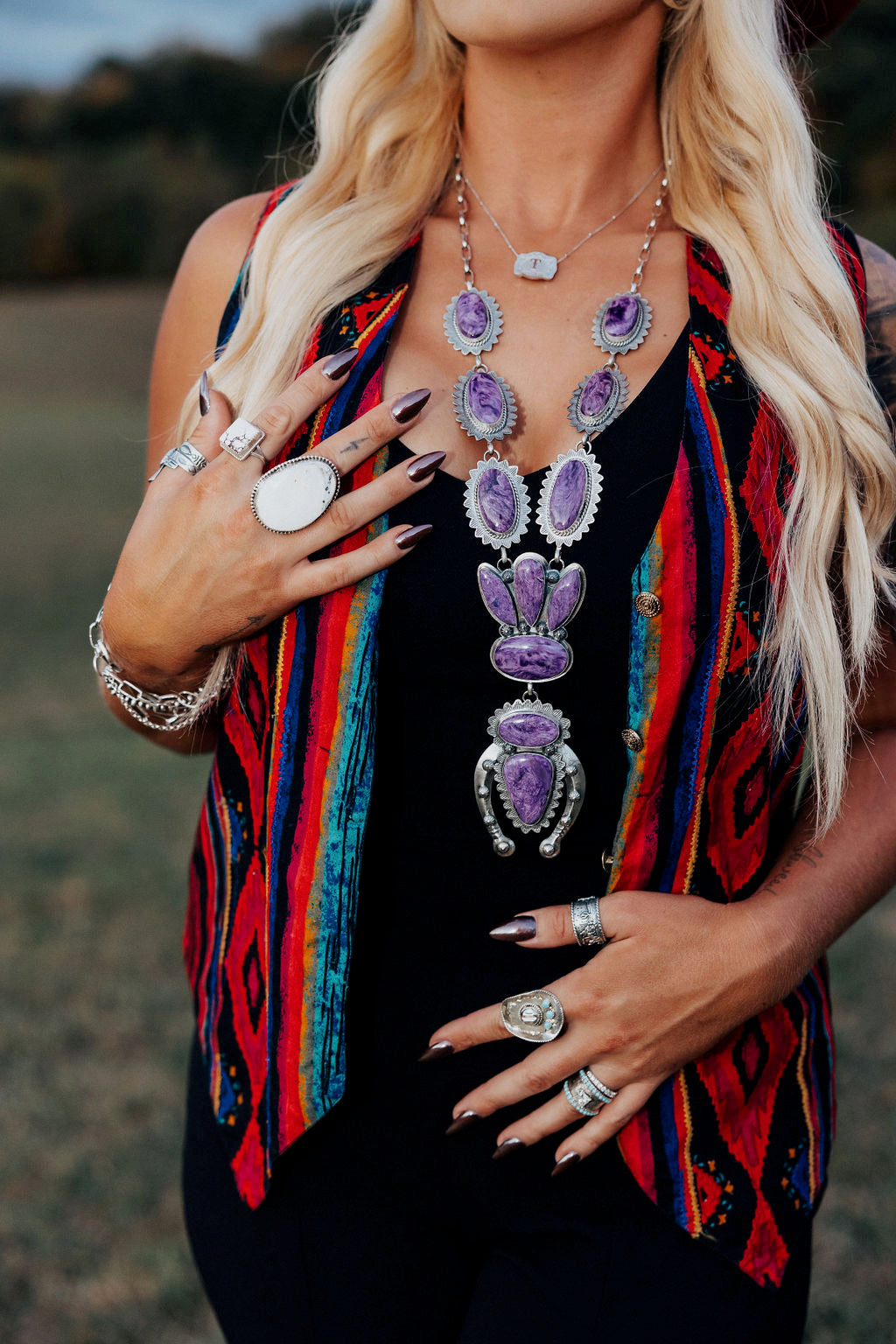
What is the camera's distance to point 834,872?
1.48m

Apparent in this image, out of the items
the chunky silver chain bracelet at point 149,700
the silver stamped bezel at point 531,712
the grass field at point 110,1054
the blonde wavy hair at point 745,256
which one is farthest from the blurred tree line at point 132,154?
the silver stamped bezel at point 531,712

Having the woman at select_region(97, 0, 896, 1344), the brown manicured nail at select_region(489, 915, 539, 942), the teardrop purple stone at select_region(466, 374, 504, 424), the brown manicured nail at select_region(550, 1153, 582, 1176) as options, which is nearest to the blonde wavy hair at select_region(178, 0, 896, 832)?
the woman at select_region(97, 0, 896, 1344)

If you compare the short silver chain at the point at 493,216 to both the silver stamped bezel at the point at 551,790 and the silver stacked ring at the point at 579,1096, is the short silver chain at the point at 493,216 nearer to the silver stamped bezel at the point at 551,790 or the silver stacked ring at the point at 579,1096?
the silver stamped bezel at the point at 551,790

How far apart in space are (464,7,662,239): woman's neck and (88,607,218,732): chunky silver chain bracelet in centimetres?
75

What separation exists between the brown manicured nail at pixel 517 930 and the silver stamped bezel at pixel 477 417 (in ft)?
1.83

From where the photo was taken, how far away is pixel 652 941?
1312 mm

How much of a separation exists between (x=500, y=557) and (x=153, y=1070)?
3.09m

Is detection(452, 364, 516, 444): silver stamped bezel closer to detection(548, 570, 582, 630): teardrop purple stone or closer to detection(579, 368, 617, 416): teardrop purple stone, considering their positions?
detection(579, 368, 617, 416): teardrop purple stone

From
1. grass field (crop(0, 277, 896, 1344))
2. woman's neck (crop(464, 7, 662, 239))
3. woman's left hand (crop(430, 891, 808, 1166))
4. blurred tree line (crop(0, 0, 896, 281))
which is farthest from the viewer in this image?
blurred tree line (crop(0, 0, 896, 281))

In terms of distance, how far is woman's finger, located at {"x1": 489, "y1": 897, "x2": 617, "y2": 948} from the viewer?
51.9 inches

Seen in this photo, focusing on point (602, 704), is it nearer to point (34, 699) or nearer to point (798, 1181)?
point (798, 1181)

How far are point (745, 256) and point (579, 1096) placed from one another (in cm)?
103

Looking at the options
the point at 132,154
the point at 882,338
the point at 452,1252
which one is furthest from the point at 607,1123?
the point at 132,154

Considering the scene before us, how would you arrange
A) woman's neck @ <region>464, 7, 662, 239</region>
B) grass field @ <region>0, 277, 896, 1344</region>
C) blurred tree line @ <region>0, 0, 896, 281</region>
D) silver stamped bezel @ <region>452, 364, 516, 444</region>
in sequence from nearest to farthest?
silver stamped bezel @ <region>452, 364, 516, 444</region> → woman's neck @ <region>464, 7, 662, 239</region> → grass field @ <region>0, 277, 896, 1344</region> → blurred tree line @ <region>0, 0, 896, 281</region>
